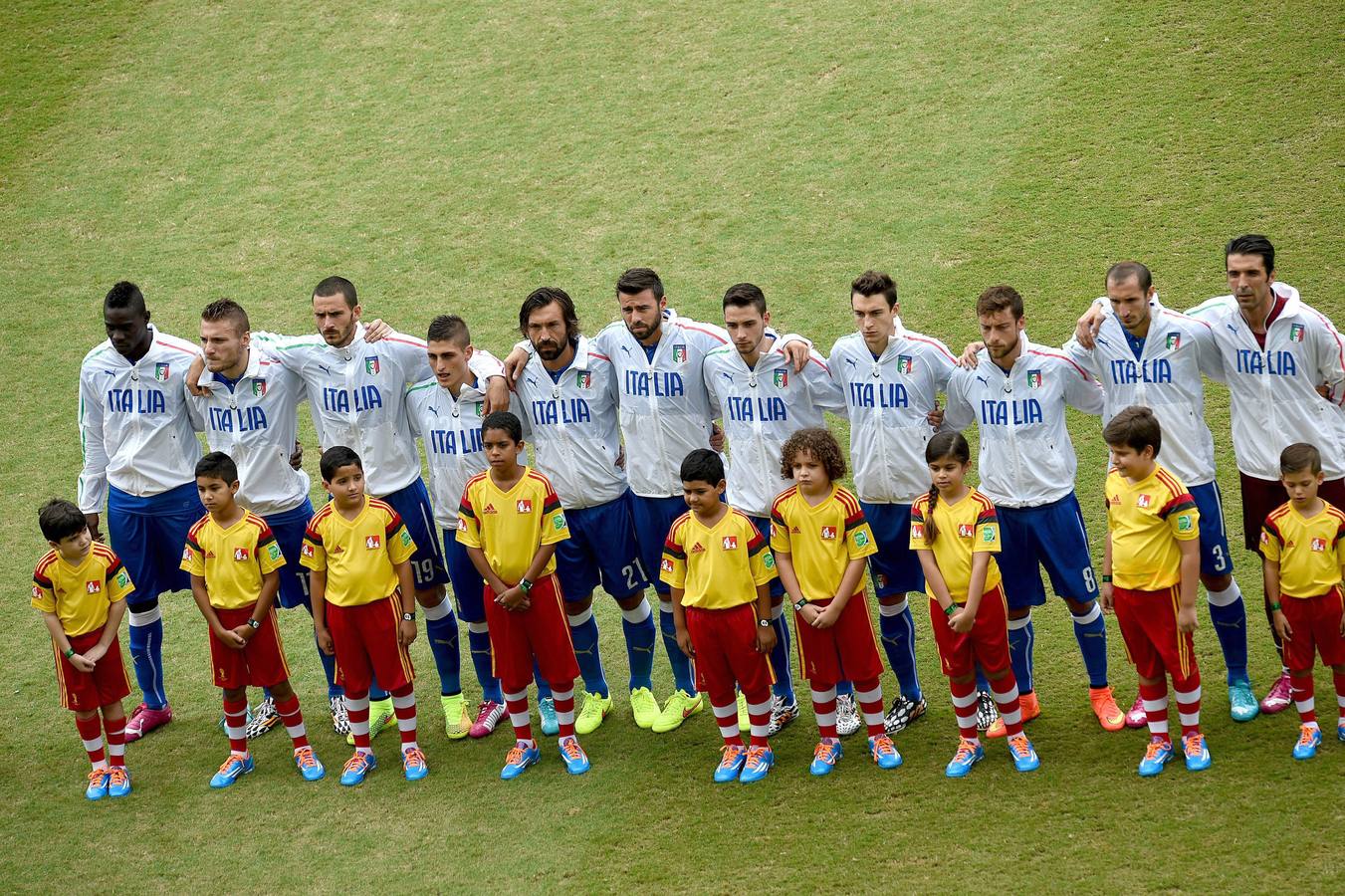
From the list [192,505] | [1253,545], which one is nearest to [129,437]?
[192,505]

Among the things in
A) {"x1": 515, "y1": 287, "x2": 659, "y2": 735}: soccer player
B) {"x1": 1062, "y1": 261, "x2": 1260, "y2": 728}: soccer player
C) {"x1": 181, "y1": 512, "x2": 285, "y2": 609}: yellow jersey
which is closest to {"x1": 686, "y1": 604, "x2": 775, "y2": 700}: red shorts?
{"x1": 515, "y1": 287, "x2": 659, "y2": 735}: soccer player

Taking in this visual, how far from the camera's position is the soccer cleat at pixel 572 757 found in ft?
20.0

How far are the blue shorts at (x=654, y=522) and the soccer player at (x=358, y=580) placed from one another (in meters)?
1.04

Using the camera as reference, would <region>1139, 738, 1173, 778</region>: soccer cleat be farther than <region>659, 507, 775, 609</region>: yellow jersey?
No

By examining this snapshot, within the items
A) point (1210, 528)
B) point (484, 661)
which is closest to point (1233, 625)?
point (1210, 528)

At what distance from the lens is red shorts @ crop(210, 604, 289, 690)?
6180mm

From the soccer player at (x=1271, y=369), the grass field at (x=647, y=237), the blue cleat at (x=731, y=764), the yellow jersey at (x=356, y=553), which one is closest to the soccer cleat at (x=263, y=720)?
the grass field at (x=647, y=237)

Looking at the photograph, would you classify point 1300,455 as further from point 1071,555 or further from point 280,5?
point 280,5

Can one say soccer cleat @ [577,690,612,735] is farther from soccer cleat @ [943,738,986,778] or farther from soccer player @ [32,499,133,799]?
soccer player @ [32,499,133,799]

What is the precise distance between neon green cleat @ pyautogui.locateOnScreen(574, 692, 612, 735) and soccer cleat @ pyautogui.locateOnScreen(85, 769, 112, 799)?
2195 millimetres

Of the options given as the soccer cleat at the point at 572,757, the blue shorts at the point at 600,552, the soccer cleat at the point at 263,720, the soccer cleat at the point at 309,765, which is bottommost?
the soccer cleat at the point at 572,757

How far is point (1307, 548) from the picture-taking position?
5.32 metres

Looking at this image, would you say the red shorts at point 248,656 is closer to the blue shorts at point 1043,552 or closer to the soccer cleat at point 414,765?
the soccer cleat at point 414,765

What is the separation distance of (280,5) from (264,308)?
4.88 metres
